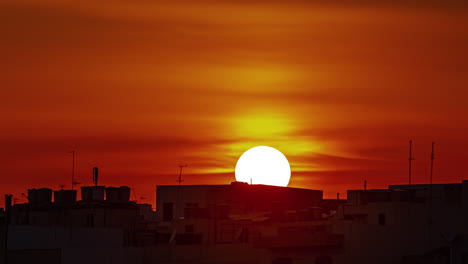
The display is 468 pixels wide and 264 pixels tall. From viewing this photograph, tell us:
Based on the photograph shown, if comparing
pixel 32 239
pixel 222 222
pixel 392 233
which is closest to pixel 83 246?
pixel 32 239

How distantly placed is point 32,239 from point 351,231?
16881 mm

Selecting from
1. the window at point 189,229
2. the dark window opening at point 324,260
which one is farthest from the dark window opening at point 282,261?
the window at point 189,229

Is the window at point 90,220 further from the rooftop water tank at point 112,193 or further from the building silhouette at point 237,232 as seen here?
the rooftop water tank at point 112,193

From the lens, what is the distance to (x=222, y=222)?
73.4 meters

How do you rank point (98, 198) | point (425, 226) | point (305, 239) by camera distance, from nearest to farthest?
point (305, 239) < point (425, 226) < point (98, 198)

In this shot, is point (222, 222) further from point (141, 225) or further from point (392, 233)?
point (392, 233)

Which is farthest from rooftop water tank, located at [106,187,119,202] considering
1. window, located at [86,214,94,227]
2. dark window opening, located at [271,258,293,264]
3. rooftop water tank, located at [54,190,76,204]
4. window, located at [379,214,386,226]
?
window, located at [379,214,386,226]

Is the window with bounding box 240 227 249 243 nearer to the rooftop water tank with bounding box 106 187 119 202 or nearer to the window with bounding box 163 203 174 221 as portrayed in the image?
the rooftop water tank with bounding box 106 187 119 202

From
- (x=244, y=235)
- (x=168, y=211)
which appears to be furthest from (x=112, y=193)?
(x=168, y=211)

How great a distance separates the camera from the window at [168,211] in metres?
97.6

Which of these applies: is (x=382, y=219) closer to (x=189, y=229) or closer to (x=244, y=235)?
(x=244, y=235)

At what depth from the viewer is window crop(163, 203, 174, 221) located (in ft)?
320

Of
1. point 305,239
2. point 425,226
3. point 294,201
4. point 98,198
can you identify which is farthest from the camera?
point 294,201

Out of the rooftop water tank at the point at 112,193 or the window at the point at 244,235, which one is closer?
the window at the point at 244,235
